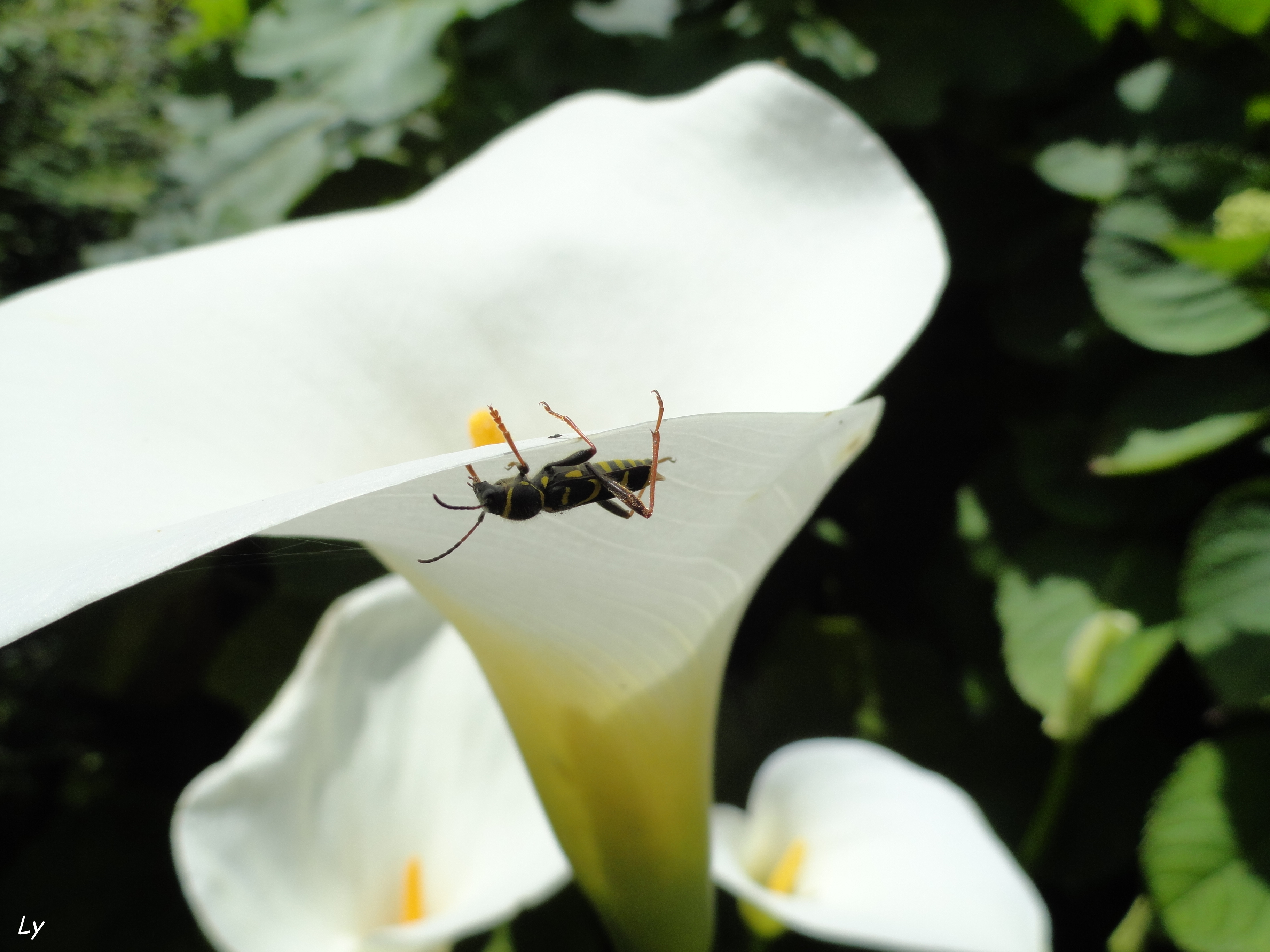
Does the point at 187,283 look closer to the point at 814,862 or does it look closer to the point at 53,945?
the point at 814,862

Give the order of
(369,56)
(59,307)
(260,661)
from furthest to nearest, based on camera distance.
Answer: (260,661) → (369,56) → (59,307)

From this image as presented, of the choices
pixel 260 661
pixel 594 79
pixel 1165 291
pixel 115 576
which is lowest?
pixel 260 661

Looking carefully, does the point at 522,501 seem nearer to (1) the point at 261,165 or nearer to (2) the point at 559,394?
(2) the point at 559,394

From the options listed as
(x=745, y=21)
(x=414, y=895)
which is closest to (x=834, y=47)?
(x=745, y=21)

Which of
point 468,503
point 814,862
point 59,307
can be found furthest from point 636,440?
point 814,862

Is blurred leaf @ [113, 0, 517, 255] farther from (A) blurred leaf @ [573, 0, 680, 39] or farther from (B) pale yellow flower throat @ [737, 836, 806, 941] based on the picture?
(B) pale yellow flower throat @ [737, 836, 806, 941]

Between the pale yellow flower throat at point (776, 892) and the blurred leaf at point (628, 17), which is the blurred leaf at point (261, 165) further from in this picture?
the pale yellow flower throat at point (776, 892)

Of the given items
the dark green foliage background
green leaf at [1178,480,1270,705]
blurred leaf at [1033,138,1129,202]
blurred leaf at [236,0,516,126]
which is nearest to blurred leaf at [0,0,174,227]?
the dark green foliage background
